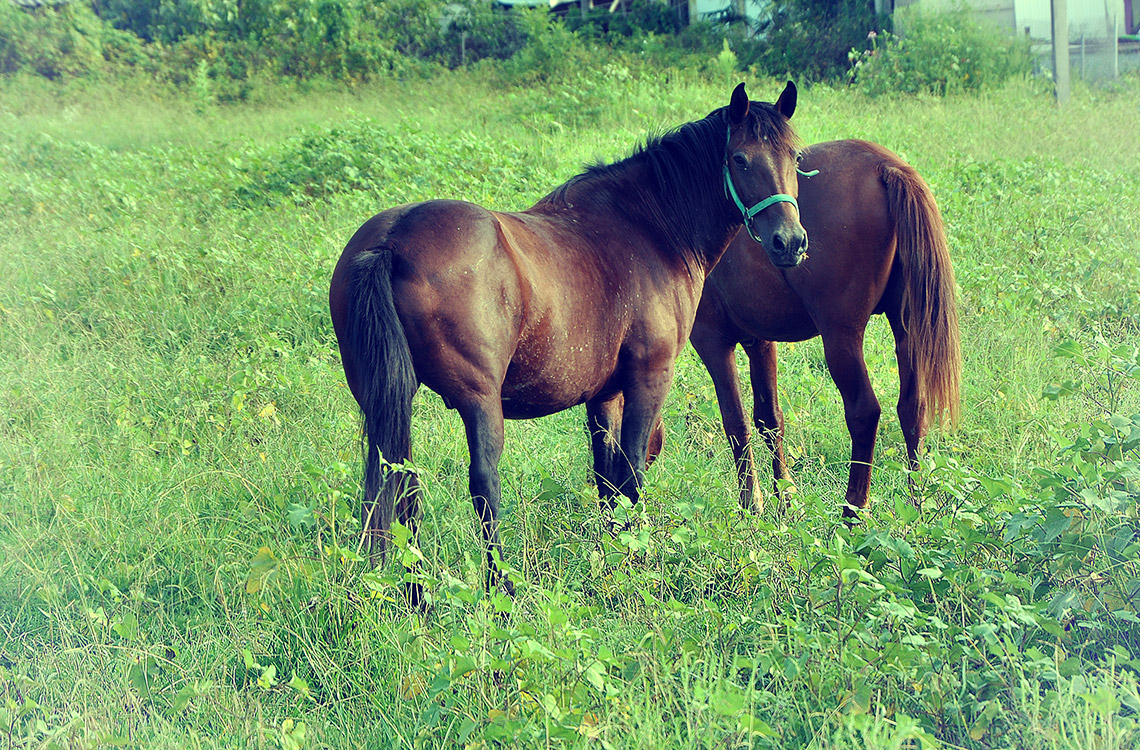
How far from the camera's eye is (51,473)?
371cm

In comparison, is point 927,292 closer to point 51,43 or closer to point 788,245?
point 788,245

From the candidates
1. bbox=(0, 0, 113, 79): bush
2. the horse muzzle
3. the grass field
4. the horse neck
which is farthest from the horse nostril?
bbox=(0, 0, 113, 79): bush

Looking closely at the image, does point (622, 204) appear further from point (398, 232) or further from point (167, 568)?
point (167, 568)

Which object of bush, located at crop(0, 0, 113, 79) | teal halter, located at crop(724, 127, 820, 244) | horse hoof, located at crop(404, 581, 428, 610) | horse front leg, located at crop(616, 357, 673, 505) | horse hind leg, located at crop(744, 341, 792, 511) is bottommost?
horse hind leg, located at crop(744, 341, 792, 511)

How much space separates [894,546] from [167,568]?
2.48 metres

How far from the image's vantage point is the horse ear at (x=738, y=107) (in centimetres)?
320

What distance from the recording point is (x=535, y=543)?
3123 millimetres

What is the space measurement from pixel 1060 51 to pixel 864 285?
34.4 feet

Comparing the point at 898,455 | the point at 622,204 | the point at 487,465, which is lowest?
the point at 898,455

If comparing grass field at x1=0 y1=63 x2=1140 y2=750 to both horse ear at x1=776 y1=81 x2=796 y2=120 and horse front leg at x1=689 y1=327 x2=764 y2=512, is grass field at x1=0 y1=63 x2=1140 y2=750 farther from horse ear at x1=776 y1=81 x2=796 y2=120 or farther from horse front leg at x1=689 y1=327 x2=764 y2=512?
horse ear at x1=776 y1=81 x2=796 y2=120

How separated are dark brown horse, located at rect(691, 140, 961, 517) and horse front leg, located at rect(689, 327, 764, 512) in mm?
106

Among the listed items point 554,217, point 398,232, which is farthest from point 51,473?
point 554,217

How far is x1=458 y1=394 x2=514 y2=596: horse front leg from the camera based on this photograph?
273 cm

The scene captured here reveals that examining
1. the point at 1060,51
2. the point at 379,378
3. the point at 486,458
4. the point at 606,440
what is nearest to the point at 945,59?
the point at 1060,51
